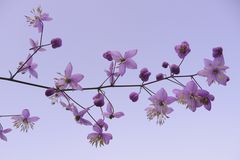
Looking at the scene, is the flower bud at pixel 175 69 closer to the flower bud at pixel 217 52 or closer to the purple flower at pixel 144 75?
the purple flower at pixel 144 75

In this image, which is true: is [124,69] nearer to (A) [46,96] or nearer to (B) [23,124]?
(A) [46,96]

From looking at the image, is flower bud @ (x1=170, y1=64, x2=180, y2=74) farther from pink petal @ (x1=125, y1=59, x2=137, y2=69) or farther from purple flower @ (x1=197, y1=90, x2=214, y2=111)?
pink petal @ (x1=125, y1=59, x2=137, y2=69)

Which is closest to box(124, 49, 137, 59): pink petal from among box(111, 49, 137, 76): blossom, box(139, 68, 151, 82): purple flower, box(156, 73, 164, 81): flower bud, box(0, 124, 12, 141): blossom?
box(111, 49, 137, 76): blossom

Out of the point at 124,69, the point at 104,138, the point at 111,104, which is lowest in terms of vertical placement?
the point at 104,138

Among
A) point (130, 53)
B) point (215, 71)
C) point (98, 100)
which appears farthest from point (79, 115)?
point (215, 71)

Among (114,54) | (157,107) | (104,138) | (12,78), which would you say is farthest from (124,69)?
(12,78)

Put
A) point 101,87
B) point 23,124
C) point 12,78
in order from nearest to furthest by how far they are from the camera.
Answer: point 12,78
point 101,87
point 23,124

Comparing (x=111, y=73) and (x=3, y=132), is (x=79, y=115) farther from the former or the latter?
(x=3, y=132)
